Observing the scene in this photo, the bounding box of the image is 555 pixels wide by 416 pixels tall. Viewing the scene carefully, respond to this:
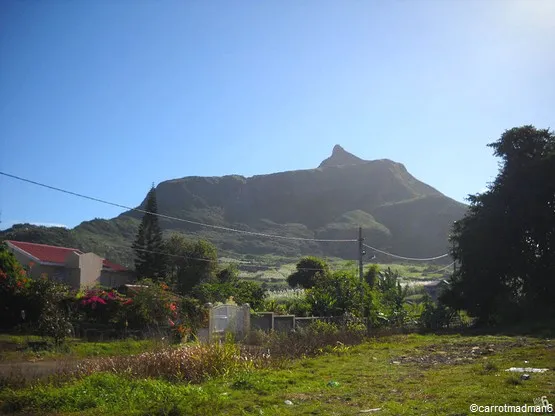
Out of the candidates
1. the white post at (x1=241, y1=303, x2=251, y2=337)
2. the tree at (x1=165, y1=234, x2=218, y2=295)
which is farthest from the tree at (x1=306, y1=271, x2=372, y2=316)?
the tree at (x1=165, y1=234, x2=218, y2=295)

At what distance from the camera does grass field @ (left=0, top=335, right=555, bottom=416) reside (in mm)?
7027

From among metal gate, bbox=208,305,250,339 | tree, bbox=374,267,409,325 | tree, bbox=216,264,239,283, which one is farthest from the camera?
tree, bbox=216,264,239,283

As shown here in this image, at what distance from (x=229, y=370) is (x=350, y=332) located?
9.30 metres

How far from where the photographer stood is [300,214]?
11869cm

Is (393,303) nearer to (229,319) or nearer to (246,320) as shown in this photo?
(246,320)

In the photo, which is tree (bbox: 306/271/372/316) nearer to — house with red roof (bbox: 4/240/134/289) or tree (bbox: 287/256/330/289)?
tree (bbox: 287/256/330/289)

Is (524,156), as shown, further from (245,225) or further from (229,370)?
(245,225)

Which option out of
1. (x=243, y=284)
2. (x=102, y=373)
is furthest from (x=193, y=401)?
(x=243, y=284)

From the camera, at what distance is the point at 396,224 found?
10194 centimetres

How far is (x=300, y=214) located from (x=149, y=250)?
77.1 meters

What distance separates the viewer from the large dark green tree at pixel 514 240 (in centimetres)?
2731

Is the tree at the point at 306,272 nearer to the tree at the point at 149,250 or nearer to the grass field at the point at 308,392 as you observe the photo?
the tree at the point at 149,250

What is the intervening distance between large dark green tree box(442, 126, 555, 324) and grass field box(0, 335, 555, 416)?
17.5m

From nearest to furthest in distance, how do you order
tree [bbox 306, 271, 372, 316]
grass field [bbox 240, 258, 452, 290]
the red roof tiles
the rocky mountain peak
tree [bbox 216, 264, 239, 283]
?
tree [bbox 306, 271, 372, 316] < the red roof tiles < tree [bbox 216, 264, 239, 283] < grass field [bbox 240, 258, 452, 290] < the rocky mountain peak
